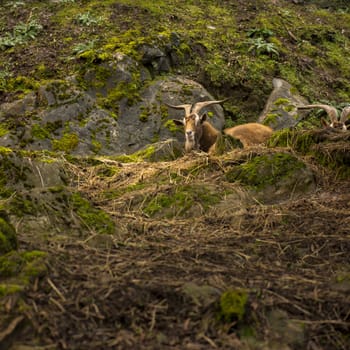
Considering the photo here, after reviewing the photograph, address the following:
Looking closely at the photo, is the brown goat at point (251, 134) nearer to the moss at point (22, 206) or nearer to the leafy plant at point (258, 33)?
the leafy plant at point (258, 33)

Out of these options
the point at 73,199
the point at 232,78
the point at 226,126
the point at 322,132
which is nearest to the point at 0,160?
the point at 73,199

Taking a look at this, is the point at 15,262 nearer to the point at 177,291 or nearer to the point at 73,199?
the point at 177,291

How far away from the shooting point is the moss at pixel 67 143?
1112 cm

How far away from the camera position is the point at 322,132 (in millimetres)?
7609

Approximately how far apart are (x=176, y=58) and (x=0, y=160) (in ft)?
29.4

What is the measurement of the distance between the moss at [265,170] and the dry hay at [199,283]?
0.76m

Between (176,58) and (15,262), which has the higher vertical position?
(15,262)

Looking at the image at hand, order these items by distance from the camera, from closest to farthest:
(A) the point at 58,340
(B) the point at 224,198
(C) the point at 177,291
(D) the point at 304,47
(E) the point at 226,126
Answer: (A) the point at 58,340 < (C) the point at 177,291 < (B) the point at 224,198 < (E) the point at 226,126 < (D) the point at 304,47

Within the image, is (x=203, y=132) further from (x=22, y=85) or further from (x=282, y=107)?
(x=22, y=85)

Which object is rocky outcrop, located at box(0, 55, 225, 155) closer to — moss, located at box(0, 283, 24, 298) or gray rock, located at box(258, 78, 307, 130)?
gray rock, located at box(258, 78, 307, 130)

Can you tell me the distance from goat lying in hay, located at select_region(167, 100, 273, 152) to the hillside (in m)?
0.75

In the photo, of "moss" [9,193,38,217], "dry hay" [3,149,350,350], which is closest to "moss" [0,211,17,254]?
"dry hay" [3,149,350,350]

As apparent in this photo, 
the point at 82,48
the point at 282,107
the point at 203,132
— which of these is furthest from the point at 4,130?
the point at 282,107

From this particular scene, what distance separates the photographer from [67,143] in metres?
11.3
